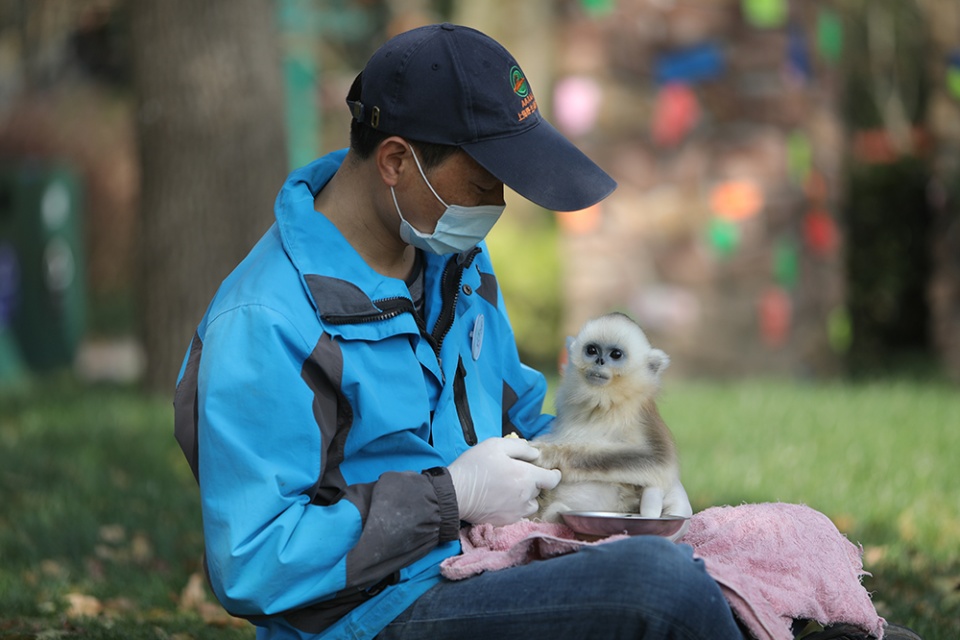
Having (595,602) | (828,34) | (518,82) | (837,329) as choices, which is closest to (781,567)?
(595,602)

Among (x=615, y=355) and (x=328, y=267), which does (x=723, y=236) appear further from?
(x=328, y=267)

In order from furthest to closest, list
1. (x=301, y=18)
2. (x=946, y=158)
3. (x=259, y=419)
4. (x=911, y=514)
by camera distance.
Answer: (x=301, y=18), (x=946, y=158), (x=911, y=514), (x=259, y=419)

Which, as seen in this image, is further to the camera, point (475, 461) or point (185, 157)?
point (185, 157)

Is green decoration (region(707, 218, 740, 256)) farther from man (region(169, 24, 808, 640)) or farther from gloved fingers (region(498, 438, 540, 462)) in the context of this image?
gloved fingers (region(498, 438, 540, 462))

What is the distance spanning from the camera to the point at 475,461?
2941mm

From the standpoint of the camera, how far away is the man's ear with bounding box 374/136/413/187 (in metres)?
2.94

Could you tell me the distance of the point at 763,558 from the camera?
297 cm

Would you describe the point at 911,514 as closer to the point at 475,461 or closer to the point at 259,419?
the point at 475,461

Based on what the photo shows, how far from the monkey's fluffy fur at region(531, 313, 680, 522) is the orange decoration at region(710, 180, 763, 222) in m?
6.53

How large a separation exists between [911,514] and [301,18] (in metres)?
12.5

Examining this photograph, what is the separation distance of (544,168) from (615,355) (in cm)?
75

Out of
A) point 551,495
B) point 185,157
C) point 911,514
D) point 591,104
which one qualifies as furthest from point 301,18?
point 551,495

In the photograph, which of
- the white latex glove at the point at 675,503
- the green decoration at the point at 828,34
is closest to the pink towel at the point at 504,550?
the white latex glove at the point at 675,503

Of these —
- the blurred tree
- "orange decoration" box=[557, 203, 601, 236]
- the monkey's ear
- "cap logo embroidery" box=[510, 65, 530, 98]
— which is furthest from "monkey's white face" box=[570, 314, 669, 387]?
"orange decoration" box=[557, 203, 601, 236]
